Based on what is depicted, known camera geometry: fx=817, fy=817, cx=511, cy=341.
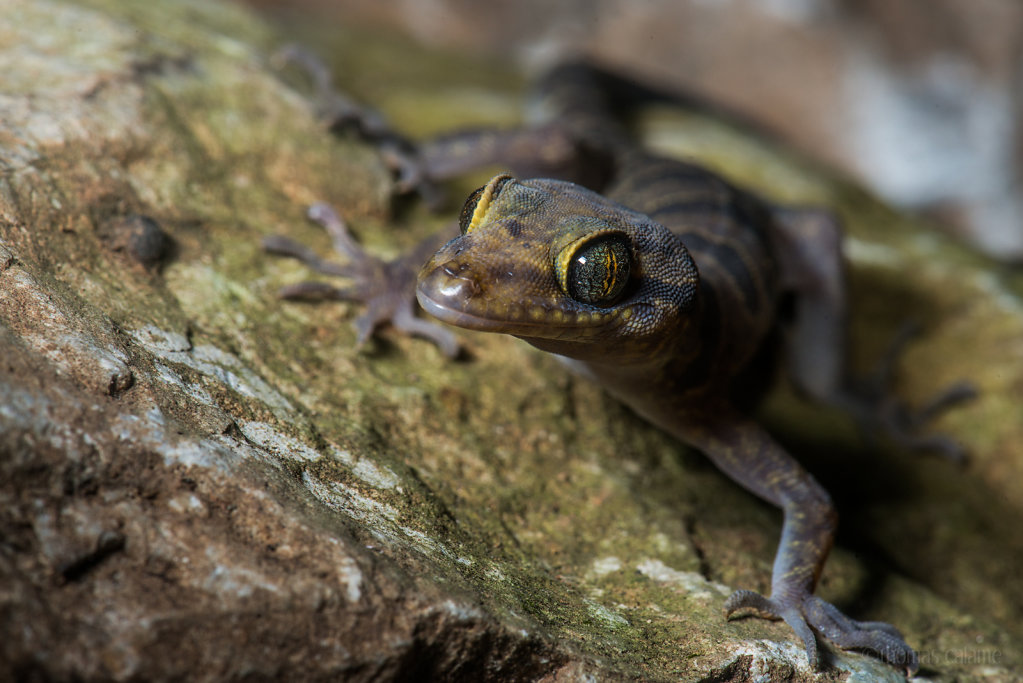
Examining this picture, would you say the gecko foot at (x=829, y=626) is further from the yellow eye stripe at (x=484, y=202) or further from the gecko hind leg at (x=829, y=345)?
the gecko hind leg at (x=829, y=345)

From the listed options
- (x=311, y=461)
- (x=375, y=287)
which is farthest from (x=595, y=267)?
(x=375, y=287)

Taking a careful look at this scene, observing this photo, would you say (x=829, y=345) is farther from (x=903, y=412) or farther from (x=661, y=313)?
(x=661, y=313)

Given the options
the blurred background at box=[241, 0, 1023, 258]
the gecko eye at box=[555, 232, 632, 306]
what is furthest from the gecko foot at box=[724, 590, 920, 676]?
the blurred background at box=[241, 0, 1023, 258]

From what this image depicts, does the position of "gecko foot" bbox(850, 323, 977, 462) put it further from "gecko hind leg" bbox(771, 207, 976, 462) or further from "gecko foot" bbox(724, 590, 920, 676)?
A: "gecko foot" bbox(724, 590, 920, 676)

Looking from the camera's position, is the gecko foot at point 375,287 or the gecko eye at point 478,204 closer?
the gecko eye at point 478,204

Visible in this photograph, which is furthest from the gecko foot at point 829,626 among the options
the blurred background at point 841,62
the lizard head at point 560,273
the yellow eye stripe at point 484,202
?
the blurred background at point 841,62

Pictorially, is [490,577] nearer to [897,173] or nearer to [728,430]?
[728,430]

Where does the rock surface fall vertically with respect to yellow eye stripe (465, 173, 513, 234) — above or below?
below
